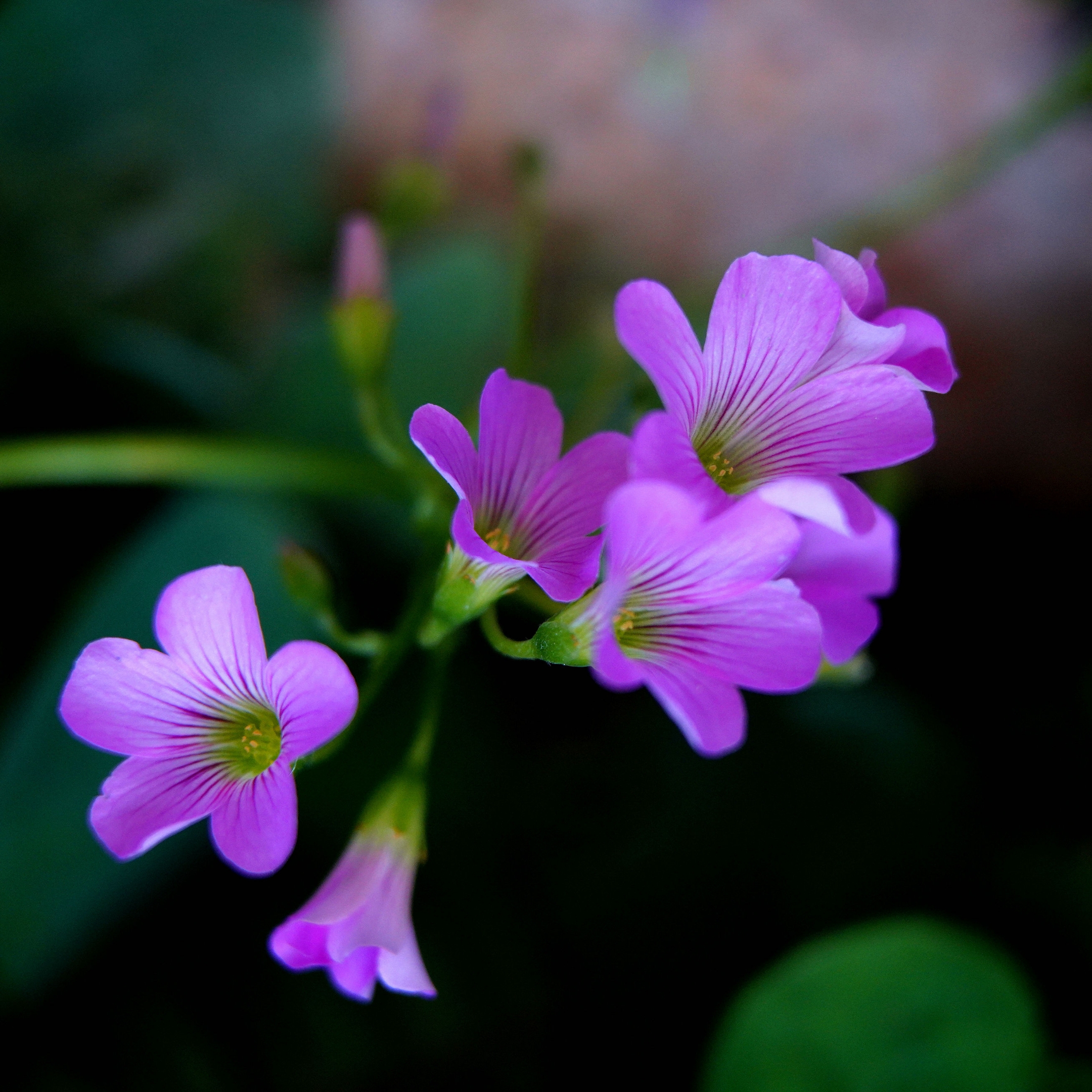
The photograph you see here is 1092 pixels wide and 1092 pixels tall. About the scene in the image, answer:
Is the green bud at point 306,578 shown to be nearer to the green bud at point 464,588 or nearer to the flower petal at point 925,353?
the green bud at point 464,588

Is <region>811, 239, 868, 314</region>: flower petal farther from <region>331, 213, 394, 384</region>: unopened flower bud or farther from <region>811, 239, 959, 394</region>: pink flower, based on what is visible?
<region>331, 213, 394, 384</region>: unopened flower bud

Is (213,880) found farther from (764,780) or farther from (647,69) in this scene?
(647,69)

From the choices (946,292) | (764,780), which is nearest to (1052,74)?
(946,292)

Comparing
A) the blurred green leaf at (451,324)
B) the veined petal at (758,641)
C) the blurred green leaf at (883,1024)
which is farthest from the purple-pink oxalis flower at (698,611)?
the blurred green leaf at (451,324)

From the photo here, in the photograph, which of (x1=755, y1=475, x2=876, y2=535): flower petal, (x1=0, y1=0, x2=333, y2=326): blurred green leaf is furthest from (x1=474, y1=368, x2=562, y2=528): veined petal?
(x1=0, y1=0, x2=333, y2=326): blurred green leaf

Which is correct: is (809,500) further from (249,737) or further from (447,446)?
(249,737)
